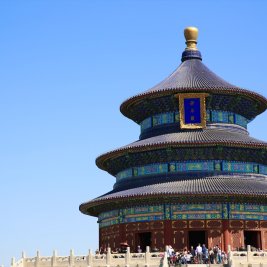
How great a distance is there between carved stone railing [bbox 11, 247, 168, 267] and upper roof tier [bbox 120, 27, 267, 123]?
16426 mm

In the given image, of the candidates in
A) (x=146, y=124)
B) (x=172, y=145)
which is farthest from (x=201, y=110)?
(x=146, y=124)

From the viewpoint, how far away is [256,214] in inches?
1950

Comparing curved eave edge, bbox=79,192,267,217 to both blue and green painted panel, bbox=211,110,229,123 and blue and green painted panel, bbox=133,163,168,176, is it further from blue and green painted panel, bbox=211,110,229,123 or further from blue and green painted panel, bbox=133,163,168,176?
blue and green painted panel, bbox=211,110,229,123

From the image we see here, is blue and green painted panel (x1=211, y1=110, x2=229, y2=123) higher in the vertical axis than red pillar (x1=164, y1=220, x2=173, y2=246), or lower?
higher

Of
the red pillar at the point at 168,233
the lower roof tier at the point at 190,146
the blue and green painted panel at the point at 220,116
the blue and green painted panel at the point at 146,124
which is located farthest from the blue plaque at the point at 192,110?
the red pillar at the point at 168,233

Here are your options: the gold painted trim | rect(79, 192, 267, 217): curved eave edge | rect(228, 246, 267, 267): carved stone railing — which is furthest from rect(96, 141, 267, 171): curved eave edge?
rect(228, 246, 267, 267): carved stone railing

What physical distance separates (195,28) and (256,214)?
17493mm

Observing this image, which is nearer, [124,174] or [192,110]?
[192,110]

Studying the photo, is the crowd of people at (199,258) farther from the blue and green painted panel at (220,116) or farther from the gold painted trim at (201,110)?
the blue and green painted panel at (220,116)

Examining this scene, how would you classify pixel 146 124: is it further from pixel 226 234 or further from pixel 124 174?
pixel 226 234

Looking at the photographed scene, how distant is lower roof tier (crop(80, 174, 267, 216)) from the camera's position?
4706 centimetres

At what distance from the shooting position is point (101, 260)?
3981 cm

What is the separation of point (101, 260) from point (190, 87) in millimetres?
17354

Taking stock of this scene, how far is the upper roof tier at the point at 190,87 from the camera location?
173 feet
